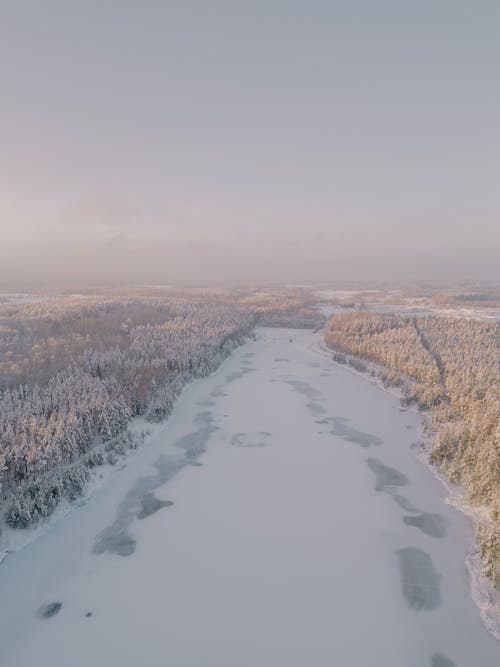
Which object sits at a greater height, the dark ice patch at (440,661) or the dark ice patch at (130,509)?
the dark ice patch at (130,509)

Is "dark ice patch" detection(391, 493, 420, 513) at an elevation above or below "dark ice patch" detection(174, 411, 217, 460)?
below

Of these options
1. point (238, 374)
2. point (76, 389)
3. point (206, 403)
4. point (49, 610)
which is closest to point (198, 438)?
point (206, 403)

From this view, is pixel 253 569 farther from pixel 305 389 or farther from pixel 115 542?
pixel 305 389

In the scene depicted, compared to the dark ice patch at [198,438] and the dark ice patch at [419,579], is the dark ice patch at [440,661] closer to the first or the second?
the dark ice patch at [419,579]

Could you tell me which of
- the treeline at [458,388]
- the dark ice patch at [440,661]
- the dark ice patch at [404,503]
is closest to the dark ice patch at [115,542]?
the dark ice patch at [440,661]

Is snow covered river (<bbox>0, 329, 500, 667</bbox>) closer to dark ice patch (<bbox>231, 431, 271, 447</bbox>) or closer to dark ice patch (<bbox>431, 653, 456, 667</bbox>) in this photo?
dark ice patch (<bbox>431, 653, 456, 667</bbox>)

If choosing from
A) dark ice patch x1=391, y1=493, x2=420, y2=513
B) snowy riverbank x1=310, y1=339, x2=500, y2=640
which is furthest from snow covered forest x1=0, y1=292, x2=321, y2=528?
snowy riverbank x1=310, y1=339, x2=500, y2=640
